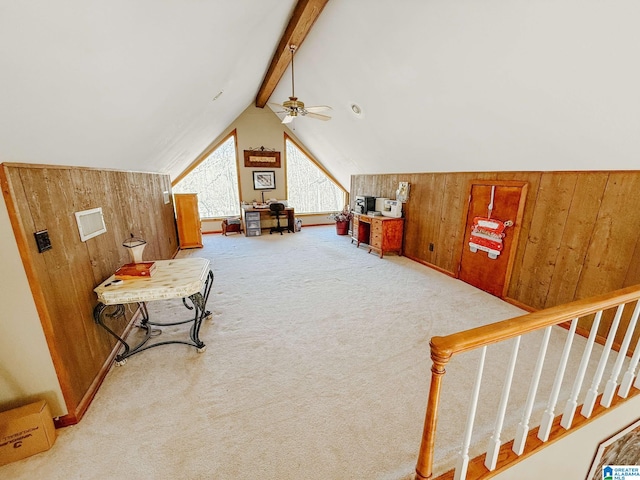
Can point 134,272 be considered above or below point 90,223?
below

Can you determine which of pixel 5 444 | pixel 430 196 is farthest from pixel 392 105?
pixel 5 444

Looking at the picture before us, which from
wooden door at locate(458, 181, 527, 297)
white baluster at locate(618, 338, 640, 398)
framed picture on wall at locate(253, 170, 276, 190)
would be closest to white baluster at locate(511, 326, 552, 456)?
white baluster at locate(618, 338, 640, 398)

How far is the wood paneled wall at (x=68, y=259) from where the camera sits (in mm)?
1449

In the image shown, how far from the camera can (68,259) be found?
1.77 meters

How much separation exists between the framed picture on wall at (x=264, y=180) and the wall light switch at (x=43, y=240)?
5921mm

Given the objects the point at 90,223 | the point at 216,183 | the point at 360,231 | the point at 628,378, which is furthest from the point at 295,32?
the point at 216,183

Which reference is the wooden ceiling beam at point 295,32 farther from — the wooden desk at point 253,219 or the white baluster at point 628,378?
the white baluster at point 628,378

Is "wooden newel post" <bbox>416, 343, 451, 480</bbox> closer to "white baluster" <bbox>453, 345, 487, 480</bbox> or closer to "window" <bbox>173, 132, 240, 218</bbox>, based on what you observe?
"white baluster" <bbox>453, 345, 487, 480</bbox>

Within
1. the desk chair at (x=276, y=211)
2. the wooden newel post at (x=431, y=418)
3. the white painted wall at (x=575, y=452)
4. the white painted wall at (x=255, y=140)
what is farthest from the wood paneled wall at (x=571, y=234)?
the white painted wall at (x=255, y=140)

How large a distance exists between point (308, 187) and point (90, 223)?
20.3 feet

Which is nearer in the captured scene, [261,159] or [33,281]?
[33,281]

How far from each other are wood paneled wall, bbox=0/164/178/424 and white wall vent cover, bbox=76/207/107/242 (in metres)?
0.04

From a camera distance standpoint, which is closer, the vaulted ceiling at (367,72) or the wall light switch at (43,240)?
the vaulted ceiling at (367,72)

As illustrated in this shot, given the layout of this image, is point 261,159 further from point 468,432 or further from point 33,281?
point 468,432
